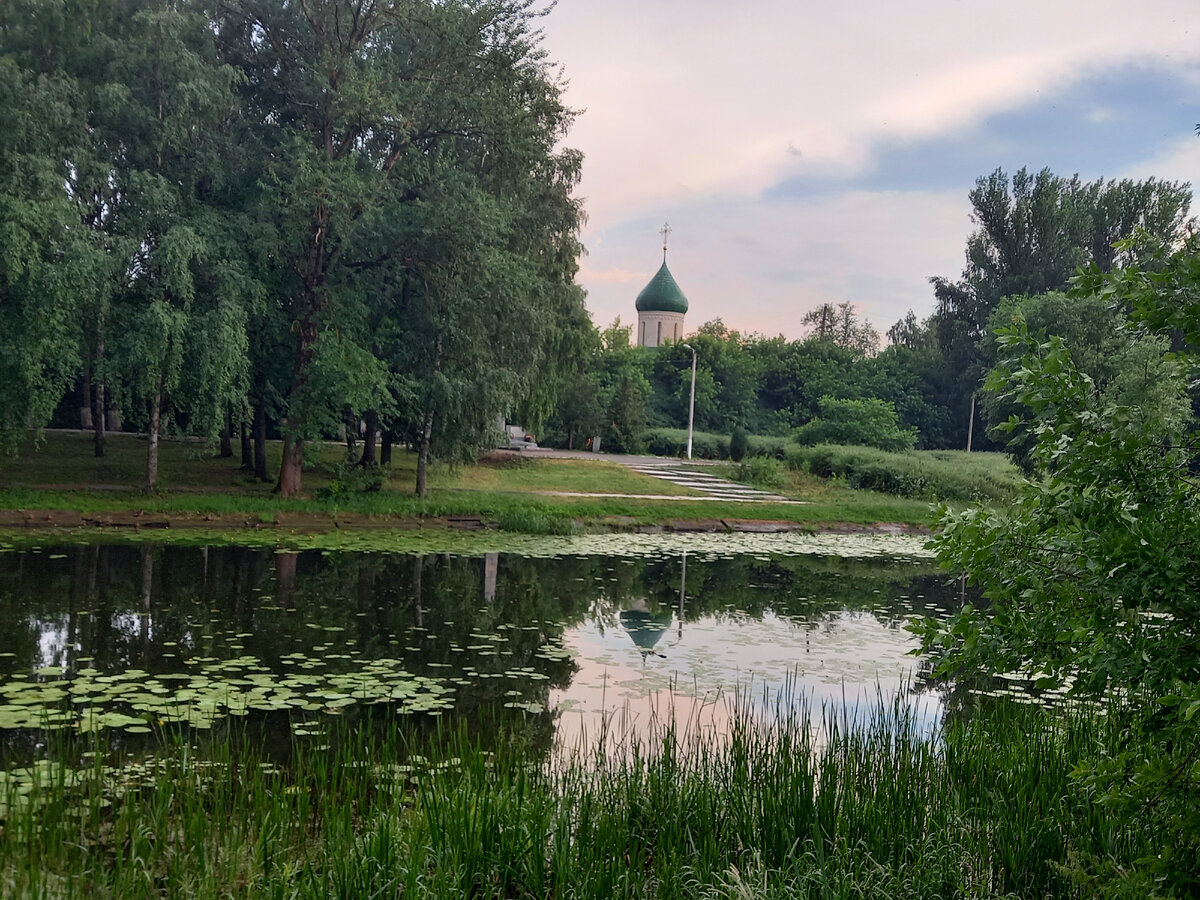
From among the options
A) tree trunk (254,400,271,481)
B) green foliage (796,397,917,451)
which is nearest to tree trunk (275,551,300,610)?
tree trunk (254,400,271,481)

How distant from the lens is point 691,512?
20984mm

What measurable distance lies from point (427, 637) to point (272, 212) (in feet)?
37.6

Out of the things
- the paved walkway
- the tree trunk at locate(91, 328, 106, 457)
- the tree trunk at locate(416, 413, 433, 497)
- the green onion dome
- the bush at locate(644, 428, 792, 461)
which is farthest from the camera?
the green onion dome

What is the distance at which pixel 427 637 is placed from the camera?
9273 mm

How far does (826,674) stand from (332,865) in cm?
585

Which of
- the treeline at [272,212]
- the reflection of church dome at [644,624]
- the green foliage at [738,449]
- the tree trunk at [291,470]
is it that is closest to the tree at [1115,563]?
the reflection of church dome at [644,624]

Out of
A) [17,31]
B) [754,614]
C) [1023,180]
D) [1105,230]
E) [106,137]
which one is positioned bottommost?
[754,614]

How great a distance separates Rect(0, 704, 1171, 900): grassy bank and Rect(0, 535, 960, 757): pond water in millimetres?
464

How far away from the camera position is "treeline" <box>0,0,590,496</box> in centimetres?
1551

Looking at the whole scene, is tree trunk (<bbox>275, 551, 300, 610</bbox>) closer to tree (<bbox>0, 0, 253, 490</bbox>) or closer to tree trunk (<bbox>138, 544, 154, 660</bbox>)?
tree trunk (<bbox>138, 544, 154, 660</bbox>)

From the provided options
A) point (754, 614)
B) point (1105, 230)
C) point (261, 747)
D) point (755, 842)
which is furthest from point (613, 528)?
point (1105, 230)

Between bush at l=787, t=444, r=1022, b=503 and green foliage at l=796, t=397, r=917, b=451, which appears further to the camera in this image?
green foliage at l=796, t=397, r=917, b=451

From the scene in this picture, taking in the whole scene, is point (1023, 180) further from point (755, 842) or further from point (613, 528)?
point (755, 842)

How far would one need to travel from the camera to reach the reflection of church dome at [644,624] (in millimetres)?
9805
